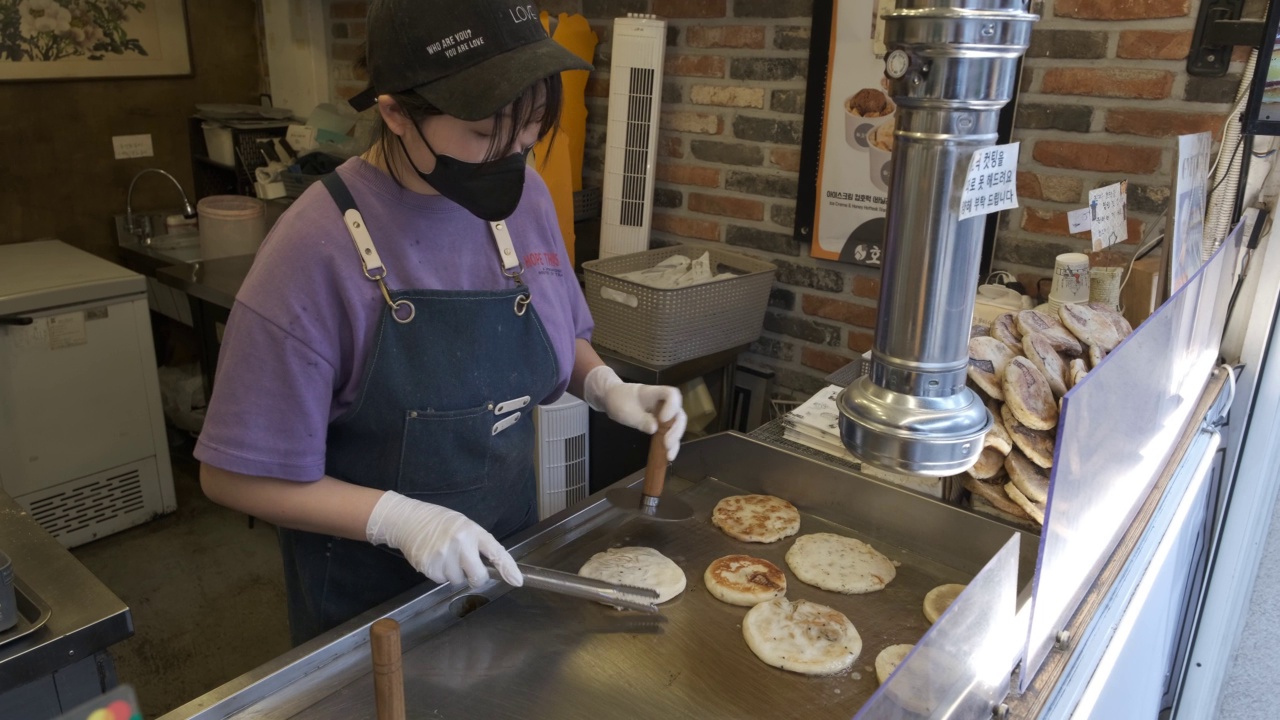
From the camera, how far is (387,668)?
79cm

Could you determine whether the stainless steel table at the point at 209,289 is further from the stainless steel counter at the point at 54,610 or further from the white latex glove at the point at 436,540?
the white latex glove at the point at 436,540

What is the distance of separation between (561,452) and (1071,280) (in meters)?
1.25

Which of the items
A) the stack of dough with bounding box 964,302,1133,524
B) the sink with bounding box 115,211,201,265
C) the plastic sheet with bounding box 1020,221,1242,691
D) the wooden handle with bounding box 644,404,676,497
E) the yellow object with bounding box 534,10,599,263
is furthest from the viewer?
the sink with bounding box 115,211,201,265

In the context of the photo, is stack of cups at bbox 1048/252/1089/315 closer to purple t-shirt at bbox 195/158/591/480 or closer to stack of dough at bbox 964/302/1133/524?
stack of dough at bbox 964/302/1133/524

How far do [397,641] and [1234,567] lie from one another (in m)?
2.14

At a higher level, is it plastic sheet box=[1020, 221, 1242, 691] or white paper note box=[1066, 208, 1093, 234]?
white paper note box=[1066, 208, 1093, 234]

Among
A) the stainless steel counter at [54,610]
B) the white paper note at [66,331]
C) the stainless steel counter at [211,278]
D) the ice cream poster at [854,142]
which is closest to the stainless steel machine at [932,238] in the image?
the stainless steel counter at [54,610]

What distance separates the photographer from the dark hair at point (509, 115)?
111 cm

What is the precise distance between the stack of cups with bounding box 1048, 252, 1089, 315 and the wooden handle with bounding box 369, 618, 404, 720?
4.73 ft

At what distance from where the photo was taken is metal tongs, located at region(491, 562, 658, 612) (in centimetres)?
126

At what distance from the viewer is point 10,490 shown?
2.89m

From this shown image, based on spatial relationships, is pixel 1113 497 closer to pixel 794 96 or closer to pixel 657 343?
pixel 657 343

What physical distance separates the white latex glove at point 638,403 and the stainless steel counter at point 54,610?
0.90m

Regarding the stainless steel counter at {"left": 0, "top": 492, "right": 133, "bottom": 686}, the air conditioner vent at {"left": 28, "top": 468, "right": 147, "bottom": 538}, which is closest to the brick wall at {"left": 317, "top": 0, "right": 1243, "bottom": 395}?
the stainless steel counter at {"left": 0, "top": 492, "right": 133, "bottom": 686}
